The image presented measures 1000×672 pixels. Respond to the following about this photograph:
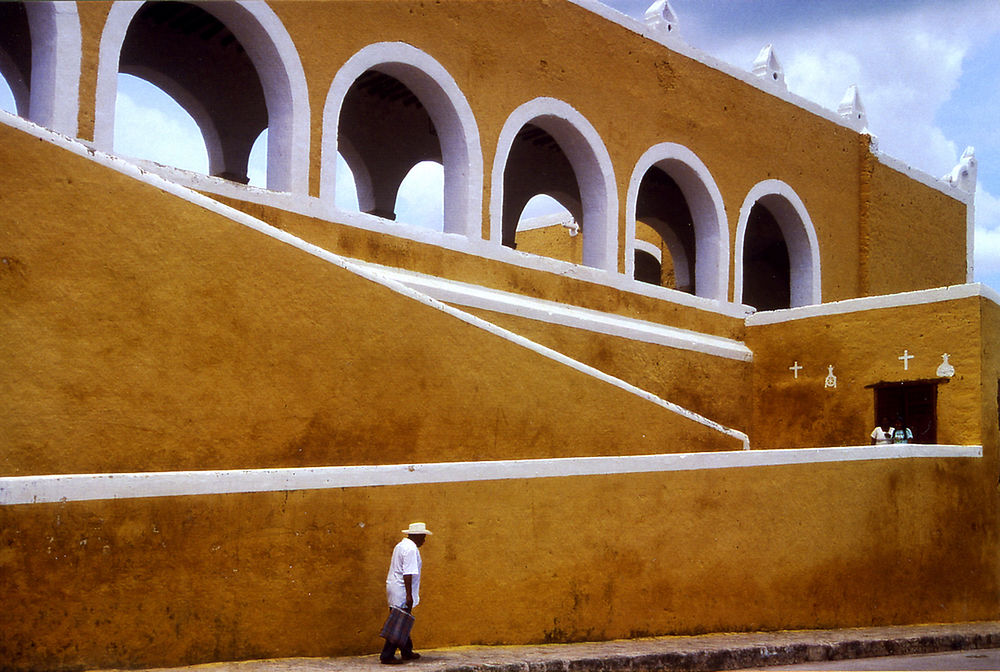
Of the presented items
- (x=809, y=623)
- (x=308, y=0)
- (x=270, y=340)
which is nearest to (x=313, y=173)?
(x=308, y=0)

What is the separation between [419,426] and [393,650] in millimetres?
1549

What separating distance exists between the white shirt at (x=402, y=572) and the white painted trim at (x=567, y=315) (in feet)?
11.2

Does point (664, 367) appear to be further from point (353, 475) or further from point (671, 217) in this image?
point (671, 217)

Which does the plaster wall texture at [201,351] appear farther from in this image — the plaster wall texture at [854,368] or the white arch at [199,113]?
the white arch at [199,113]

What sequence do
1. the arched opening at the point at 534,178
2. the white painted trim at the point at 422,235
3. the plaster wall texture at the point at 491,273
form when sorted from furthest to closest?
1. the arched opening at the point at 534,178
2. the plaster wall texture at the point at 491,273
3. the white painted trim at the point at 422,235

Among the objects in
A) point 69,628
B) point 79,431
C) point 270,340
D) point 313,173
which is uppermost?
point 313,173

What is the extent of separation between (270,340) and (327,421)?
0.58 metres

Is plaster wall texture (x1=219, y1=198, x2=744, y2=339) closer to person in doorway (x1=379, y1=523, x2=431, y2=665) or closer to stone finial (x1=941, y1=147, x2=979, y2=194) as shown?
person in doorway (x1=379, y1=523, x2=431, y2=665)

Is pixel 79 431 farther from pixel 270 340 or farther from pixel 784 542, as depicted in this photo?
pixel 784 542

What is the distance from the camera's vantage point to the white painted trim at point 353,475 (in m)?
4.59

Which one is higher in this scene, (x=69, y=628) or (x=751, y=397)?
(x=751, y=397)

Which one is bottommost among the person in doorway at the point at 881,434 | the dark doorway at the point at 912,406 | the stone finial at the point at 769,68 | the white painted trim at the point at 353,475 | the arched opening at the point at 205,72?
the white painted trim at the point at 353,475

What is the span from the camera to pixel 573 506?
623cm

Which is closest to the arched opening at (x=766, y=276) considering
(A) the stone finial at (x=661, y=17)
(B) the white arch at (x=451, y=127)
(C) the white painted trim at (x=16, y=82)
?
(A) the stone finial at (x=661, y=17)
